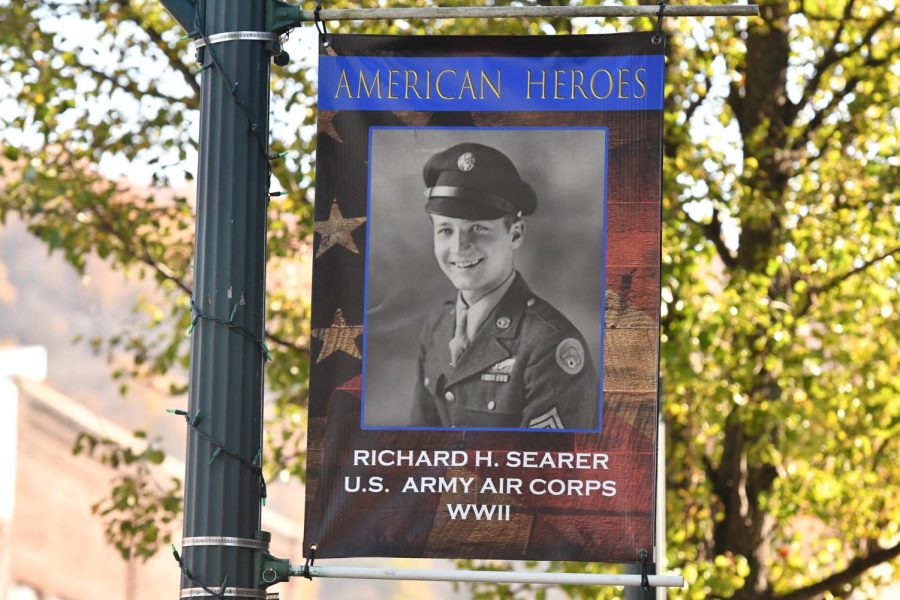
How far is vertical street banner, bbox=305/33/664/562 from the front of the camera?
4.42m

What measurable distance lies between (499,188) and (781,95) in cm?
941

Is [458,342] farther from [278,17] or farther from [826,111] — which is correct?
[826,111]

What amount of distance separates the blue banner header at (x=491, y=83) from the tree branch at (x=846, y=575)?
9.15m

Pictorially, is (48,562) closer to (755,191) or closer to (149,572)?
(149,572)

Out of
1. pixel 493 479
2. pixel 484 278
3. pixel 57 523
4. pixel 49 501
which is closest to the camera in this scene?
pixel 493 479

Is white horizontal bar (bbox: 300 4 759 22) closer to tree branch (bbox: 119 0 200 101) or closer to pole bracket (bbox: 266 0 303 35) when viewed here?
pole bracket (bbox: 266 0 303 35)

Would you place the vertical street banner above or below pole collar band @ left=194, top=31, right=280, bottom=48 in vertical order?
below

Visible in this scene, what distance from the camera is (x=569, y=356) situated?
4.56 m

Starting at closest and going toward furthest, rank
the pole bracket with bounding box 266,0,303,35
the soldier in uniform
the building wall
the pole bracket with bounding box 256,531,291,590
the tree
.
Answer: the pole bracket with bounding box 256,531,291,590 < the soldier in uniform < the pole bracket with bounding box 266,0,303,35 < the tree < the building wall

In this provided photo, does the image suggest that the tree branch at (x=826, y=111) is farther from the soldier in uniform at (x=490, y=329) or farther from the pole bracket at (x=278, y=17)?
the pole bracket at (x=278, y=17)

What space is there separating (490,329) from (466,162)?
58cm

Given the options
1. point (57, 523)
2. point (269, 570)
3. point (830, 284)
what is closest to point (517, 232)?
point (269, 570)

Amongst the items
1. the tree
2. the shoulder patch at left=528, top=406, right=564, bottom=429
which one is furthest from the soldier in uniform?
the tree

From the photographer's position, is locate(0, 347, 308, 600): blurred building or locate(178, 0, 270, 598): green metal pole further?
locate(0, 347, 308, 600): blurred building
